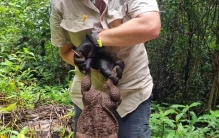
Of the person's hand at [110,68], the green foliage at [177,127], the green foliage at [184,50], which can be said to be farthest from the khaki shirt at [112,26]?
the green foliage at [184,50]

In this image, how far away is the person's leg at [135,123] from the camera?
7.82 feet

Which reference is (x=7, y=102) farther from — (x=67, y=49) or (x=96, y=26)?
(x=96, y=26)

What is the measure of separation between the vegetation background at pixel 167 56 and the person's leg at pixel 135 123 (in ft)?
6.30

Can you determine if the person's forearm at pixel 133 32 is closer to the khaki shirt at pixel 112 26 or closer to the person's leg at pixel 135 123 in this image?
the khaki shirt at pixel 112 26

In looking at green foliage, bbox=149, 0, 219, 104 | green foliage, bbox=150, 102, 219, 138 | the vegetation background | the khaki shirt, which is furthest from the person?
green foliage, bbox=149, 0, 219, 104

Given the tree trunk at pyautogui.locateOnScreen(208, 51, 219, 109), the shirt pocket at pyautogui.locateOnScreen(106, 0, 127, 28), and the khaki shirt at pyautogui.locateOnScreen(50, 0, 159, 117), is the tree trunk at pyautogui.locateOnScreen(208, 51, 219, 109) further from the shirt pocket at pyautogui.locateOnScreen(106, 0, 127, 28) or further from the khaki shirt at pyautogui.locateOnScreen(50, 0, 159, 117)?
the shirt pocket at pyautogui.locateOnScreen(106, 0, 127, 28)

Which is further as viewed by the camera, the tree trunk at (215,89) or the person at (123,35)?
the tree trunk at (215,89)

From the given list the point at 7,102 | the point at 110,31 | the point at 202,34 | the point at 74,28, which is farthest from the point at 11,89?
the point at 202,34

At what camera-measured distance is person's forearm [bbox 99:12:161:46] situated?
81.1 inches

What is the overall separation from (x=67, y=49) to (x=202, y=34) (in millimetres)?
2964

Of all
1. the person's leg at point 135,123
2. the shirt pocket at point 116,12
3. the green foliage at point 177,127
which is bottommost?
the green foliage at point 177,127

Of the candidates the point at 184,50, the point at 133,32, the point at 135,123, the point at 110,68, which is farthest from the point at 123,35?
the point at 184,50

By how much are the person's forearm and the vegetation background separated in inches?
89.0

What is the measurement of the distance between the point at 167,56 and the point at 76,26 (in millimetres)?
3273
